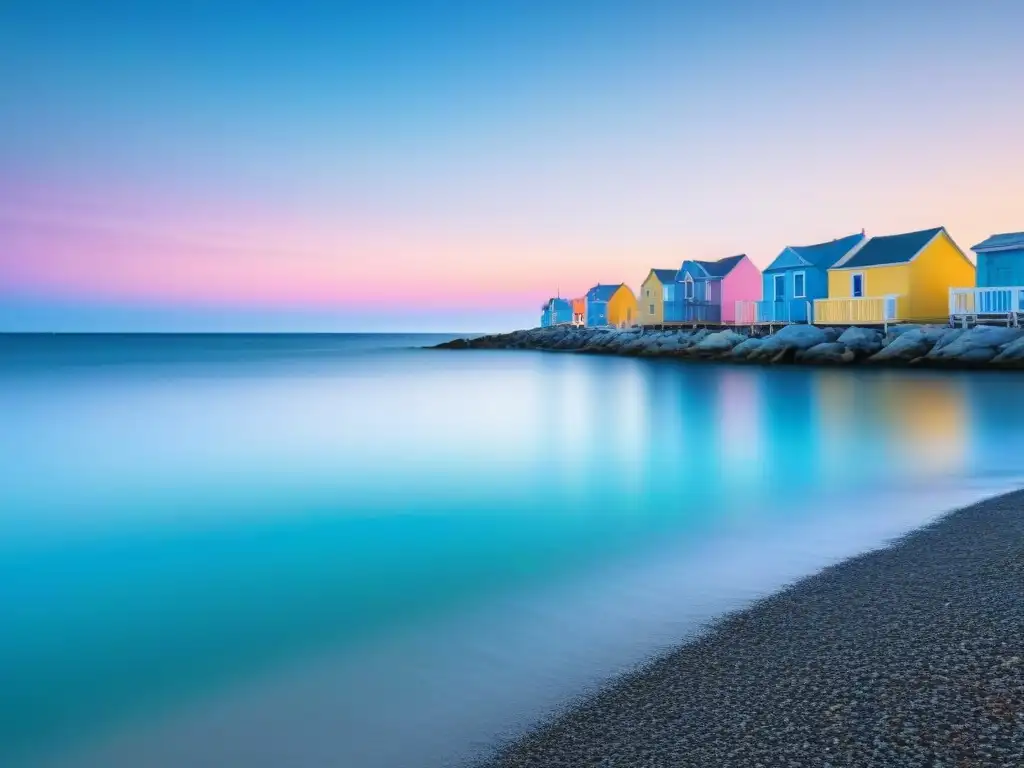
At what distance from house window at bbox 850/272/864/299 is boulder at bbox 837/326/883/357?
4159mm

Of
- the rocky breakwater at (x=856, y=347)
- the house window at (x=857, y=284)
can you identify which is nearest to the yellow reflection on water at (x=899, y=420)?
the rocky breakwater at (x=856, y=347)

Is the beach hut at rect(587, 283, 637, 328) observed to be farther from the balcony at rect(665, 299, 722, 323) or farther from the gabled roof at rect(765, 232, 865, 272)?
the gabled roof at rect(765, 232, 865, 272)

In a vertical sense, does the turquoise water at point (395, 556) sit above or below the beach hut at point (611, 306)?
below

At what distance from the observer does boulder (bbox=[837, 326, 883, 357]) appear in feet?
97.8

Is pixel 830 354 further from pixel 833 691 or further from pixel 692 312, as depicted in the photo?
pixel 833 691

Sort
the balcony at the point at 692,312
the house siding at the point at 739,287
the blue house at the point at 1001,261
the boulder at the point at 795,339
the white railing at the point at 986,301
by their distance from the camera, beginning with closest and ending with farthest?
1. the white railing at the point at 986,301
2. the blue house at the point at 1001,261
3. the boulder at the point at 795,339
4. the house siding at the point at 739,287
5. the balcony at the point at 692,312

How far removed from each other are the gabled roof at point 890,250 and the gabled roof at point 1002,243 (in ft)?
8.47

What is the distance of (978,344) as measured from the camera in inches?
988

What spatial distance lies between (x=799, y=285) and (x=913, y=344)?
37.6 ft

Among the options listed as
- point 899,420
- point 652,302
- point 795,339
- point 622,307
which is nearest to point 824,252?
point 795,339

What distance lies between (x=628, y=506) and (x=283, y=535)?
377 cm

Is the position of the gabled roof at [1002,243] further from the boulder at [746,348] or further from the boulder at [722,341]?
the boulder at [722,341]

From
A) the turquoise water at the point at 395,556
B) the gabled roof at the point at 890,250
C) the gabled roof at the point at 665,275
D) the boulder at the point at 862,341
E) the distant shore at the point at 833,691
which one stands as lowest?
the turquoise water at the point at 395,556

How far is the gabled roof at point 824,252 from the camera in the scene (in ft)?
120
